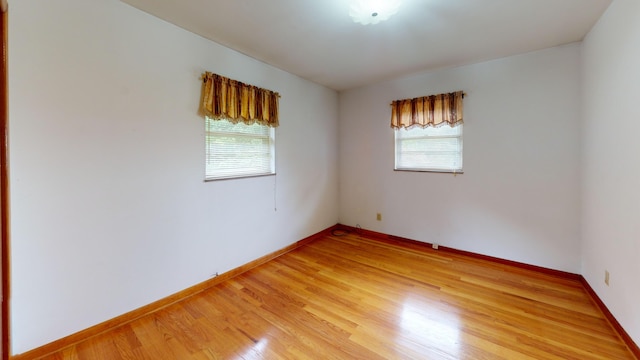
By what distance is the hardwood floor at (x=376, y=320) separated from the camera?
1.70 m

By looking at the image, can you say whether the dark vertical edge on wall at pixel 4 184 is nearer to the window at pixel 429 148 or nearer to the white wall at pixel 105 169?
the white wall at pixel 105 169

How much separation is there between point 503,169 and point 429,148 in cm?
90

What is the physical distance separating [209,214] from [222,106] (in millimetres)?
1107

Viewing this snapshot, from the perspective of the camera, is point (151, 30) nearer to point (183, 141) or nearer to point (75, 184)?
point (183, 141)

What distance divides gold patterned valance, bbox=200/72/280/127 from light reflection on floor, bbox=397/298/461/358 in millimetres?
2461

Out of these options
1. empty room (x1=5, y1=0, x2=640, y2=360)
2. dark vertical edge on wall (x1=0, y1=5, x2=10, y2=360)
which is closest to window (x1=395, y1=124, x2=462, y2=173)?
empty room (x1=5, y1=0, x2=640, y2=360)

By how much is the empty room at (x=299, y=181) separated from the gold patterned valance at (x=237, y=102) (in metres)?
0.02

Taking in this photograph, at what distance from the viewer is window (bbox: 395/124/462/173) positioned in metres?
3.32

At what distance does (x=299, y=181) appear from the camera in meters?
3.69

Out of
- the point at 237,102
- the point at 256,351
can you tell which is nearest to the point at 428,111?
the point at 237,102

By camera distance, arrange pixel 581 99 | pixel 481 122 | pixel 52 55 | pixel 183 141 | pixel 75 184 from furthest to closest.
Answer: pixel 481 122 < pixel 581 99 < pixel 183 141 < pixel 75 184 < pixel 52 55


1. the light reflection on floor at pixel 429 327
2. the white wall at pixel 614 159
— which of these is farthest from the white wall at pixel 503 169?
the light reflection on floor at pixel 429 327

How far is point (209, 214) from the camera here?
257 cm

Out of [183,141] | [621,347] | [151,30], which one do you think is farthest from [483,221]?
[151,30]
